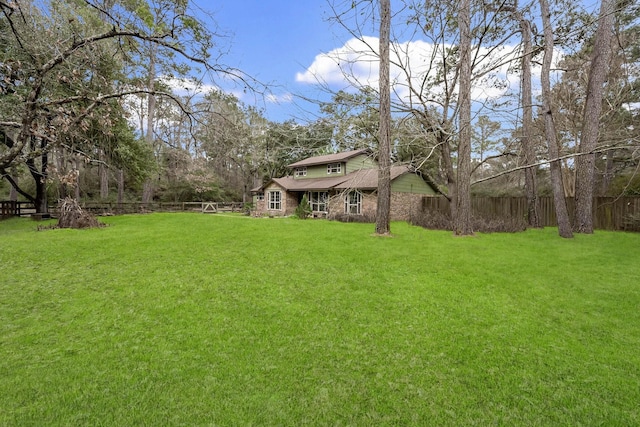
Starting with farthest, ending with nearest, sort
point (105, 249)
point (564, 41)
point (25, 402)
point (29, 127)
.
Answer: point (564, 41), point (105, 249), point (29, 127), point (25, 402)

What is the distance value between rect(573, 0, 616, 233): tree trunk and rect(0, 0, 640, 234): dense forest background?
1.6 inches

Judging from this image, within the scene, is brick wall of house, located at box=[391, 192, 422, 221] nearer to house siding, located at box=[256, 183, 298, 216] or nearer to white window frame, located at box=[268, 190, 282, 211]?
house siding, located at box=[256, 183, 298, 216]

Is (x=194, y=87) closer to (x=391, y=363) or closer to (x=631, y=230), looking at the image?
(x=391, y=363)

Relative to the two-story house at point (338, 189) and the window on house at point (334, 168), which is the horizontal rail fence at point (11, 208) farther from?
the window on house at point (334, 168)

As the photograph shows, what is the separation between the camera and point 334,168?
829 inches

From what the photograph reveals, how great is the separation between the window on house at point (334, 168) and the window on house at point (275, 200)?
4272mm

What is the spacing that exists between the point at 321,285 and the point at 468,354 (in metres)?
2.41

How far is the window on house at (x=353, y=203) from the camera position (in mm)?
17848

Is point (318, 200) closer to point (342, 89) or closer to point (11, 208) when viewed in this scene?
point (342, 89)

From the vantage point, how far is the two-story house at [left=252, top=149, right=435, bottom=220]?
1689 cm

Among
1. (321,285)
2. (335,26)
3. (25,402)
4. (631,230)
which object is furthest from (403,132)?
(25,402)

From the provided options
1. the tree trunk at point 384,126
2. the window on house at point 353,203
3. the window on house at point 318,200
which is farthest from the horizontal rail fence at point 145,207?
the tree trunk at point 384,126

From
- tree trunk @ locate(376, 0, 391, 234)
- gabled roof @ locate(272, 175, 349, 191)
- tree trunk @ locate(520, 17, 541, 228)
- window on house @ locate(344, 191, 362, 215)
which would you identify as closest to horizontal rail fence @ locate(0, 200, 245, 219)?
gabled roof @ locate(272, 175, 349, 191)

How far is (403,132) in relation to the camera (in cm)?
1118
